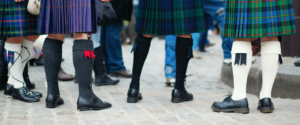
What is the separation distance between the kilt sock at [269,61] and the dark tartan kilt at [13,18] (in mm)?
1954

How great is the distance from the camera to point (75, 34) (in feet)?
8.21

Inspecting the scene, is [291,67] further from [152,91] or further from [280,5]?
[152,91]

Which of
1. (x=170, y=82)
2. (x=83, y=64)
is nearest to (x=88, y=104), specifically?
(x=83, y=64)

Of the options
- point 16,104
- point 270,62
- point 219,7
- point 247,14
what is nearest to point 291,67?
point 270,62

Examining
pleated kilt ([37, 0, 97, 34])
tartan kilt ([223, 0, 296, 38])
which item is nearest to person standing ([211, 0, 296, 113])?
tartan kilt ([223, 0, 296, 38])

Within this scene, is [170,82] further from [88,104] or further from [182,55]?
[88,104]

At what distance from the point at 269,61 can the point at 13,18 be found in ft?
6.82

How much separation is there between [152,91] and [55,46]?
3.92 ft

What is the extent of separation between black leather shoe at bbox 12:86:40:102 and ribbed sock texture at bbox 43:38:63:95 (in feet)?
1.01

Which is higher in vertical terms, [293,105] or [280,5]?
[280,5]

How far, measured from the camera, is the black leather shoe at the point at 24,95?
9.25 ft

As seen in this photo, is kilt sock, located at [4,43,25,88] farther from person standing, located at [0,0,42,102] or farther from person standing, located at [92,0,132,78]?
person standing, located at [92,0,132,78]

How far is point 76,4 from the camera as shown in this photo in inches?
92.8

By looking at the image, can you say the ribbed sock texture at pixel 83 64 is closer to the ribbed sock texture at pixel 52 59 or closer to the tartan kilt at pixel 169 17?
the ribbed sock texture at pixel 52 59
